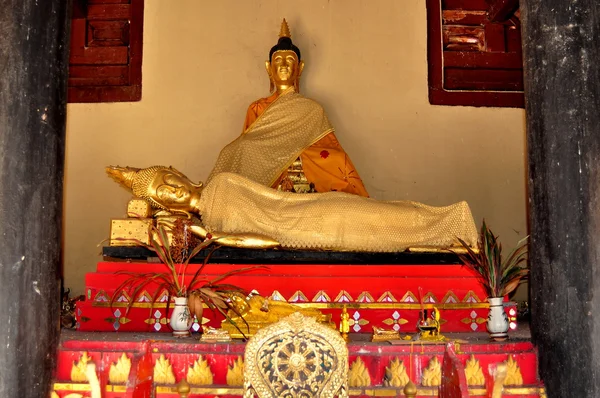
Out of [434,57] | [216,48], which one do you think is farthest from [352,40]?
[216,48]

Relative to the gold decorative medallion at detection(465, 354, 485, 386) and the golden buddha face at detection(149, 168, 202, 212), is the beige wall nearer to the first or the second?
the golden buddha face at detection(149, 168, 202, 212)

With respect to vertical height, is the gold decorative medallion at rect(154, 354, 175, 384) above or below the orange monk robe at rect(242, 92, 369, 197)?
below

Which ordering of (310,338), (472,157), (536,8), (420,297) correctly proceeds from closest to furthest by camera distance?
(310,338)
(536,8)
(420,297)
(472,157)

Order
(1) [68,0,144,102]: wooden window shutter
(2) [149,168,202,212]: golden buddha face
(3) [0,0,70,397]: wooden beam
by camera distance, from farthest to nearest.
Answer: (1) [68,0,144,102]: wooden window shutter < (2) [149,168,202,212]: golden buddha face < (3) [0,0,70,397]: wooden beam

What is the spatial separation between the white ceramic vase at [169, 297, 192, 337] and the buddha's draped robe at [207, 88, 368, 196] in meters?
2.25

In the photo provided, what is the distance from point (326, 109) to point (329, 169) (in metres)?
1.14

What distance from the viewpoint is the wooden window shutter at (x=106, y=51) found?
786 centimetres

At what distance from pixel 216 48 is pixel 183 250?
311 centimetres

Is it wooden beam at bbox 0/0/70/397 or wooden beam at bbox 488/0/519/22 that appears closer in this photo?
wooden beam at bbox 0/0/70/397

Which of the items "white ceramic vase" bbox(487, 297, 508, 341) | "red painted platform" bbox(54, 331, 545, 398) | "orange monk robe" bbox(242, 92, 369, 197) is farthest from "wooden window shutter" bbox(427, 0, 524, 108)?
"red painted platform" bbox(54, 331, 545, 398)

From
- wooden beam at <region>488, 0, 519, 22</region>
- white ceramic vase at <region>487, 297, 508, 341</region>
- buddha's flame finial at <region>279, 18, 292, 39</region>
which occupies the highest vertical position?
wooden beam at <region>488, 0, 519, 22</region>

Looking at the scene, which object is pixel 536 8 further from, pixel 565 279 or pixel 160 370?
pixel 160 370

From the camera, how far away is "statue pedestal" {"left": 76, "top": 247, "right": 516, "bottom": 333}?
5203 millimetres

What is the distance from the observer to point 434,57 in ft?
26.2
